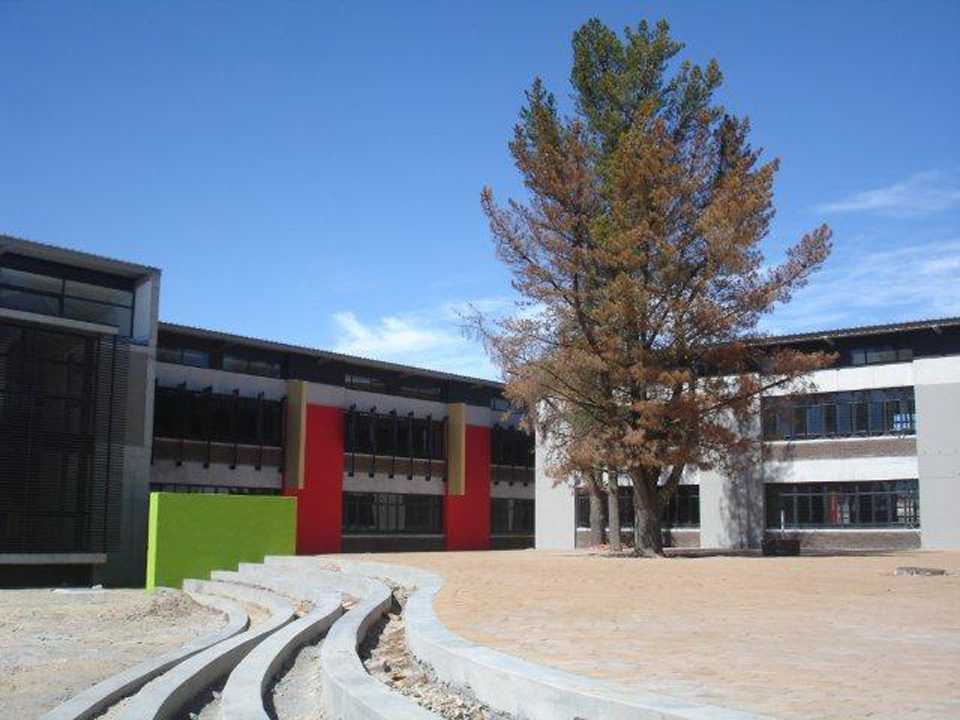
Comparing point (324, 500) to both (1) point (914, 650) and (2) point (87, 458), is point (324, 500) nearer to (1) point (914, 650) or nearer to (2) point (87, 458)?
(2) point (87, 458)

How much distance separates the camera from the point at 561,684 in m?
6.61

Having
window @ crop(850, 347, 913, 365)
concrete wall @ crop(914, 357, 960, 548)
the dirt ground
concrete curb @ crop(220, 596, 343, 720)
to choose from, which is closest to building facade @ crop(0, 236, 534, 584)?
the dirt ground

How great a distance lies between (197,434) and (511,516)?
21.0m

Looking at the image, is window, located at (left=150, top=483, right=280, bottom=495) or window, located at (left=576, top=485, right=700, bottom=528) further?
window, located at (left=576, top=485, right=700, bottom=528)

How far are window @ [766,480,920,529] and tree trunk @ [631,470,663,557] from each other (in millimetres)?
11096

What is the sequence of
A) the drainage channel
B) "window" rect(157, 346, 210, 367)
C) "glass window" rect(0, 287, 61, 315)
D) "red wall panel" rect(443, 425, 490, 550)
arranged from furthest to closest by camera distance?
"red wall panel" rect(443, 425, 490, 550) → "window" rect(157, 346, 210, 367) → "glass window" rect(0, 287, 61, 315) → the drainage channel

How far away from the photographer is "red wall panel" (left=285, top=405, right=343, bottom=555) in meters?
44.1

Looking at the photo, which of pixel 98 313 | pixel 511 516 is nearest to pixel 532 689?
pixel 98 313

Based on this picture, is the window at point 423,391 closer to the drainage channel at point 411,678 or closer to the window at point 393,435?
the window at point 393,435

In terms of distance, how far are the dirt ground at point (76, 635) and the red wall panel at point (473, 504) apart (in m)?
27.1

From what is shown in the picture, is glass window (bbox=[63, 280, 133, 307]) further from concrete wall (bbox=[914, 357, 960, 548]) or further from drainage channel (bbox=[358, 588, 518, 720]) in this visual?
concrete wall (bbox=[914, 357, 960, 548])

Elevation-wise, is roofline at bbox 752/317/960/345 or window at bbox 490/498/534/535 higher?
roofline at bbox 752/317/960/345

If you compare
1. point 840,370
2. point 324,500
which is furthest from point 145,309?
point 840,370

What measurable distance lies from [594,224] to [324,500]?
20.4m
